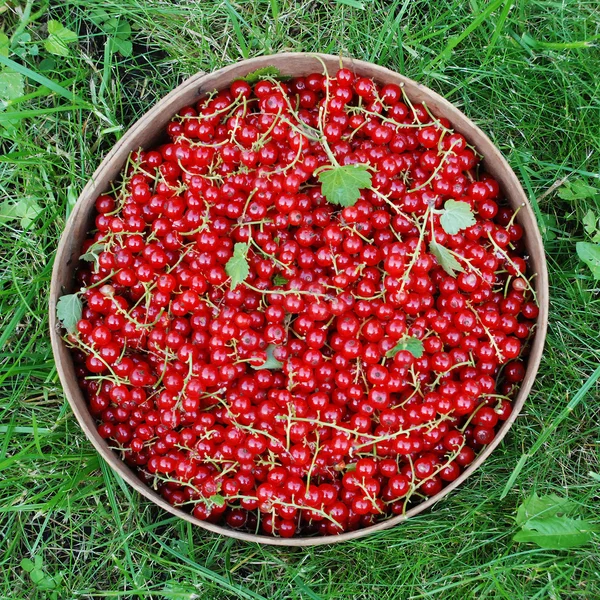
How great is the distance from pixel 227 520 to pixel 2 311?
2.95 ft

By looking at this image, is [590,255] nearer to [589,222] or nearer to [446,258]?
[589,222]

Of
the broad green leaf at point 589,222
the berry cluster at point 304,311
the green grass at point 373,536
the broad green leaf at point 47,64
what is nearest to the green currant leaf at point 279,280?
the berry cluster at point 304,311

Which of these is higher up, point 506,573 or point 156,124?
point 156,124

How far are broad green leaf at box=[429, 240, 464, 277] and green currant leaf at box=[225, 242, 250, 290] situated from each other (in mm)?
449

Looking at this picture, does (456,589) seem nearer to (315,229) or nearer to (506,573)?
(506,573)

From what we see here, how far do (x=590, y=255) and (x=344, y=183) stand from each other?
0.81 meters

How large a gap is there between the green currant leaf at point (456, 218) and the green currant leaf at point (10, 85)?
132 centimetres

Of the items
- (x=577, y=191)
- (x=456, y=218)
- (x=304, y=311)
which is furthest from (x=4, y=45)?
(x=577, y=191)

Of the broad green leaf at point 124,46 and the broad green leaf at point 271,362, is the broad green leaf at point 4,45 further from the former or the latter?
the broad green leaf at point 271,362

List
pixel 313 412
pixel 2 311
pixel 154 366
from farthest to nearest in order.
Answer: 1. pixel 2 311
2. pixel 154 366
3. pixel 313 412

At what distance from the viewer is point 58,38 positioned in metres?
2.01

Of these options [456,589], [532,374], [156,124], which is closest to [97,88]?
[156,124]

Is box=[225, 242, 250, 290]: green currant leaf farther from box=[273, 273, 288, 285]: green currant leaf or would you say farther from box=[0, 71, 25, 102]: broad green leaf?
box=[0, 71, 25, 102]: broad green leaf

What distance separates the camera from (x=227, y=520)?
1.74 m
